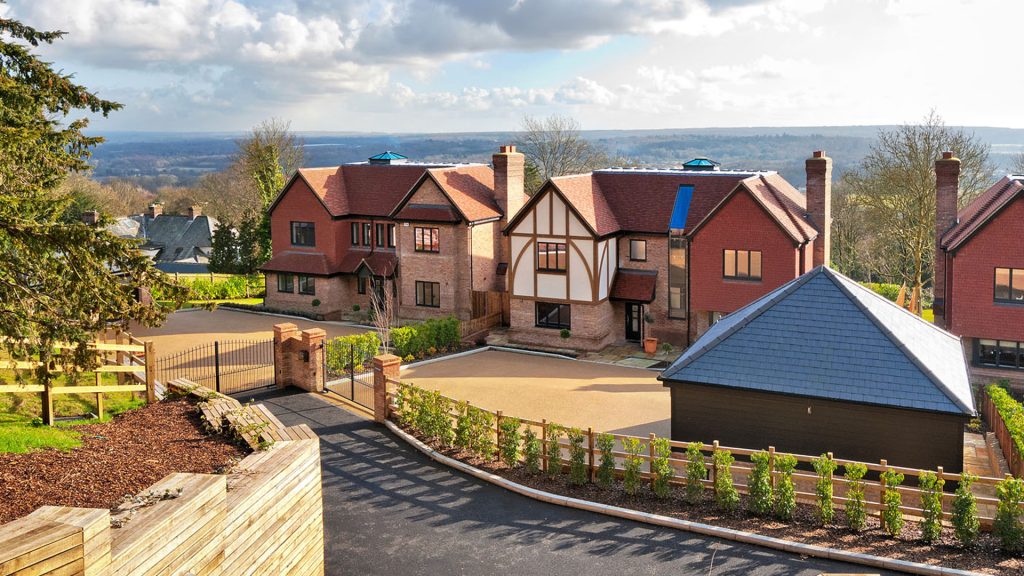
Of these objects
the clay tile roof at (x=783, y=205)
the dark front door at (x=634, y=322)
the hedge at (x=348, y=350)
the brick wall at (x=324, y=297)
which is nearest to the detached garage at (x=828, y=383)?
the clay tile roof at (x=783, y=205)

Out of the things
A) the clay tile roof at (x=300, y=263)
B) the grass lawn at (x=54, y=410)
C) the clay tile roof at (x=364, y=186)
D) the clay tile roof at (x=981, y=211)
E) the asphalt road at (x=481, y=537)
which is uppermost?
the clay tile roof at (x=364, y=186)

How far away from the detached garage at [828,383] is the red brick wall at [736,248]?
1098 centimetres

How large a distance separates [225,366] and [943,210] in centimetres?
2716

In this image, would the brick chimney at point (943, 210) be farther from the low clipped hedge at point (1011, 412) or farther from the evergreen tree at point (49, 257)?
the evergreen tree at point (49, 257)

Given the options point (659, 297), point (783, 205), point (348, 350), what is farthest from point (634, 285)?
point (348, 350)

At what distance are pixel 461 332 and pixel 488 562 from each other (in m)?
22.3

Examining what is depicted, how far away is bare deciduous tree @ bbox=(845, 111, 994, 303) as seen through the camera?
4697 cm

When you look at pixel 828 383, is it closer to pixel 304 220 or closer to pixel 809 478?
pixel 809 478

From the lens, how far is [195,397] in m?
19.5

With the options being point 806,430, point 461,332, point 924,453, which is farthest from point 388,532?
point 461,332

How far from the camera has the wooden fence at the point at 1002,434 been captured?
19594 mm

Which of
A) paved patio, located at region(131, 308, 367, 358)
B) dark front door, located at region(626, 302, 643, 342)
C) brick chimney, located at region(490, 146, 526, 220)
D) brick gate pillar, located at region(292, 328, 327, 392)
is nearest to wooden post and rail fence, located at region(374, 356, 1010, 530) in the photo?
brick gate pillar, located at region(292, 328, 327, 392)

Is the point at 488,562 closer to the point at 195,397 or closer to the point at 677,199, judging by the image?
the point at 195,397

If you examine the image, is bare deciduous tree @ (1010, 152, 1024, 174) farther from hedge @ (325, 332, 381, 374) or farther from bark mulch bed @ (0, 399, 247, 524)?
bark mulch bed @ (0, 399, 247, 524)
